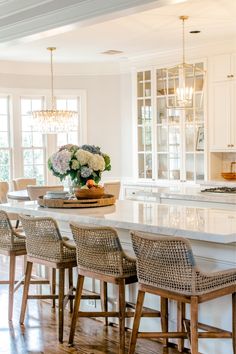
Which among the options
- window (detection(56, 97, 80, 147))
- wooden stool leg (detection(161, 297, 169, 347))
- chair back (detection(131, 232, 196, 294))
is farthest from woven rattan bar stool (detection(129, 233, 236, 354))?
window (detection(56, 97, 80, 147))

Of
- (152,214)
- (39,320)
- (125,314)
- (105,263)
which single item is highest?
(152,214)

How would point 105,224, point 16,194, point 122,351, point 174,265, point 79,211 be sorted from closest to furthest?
point 174,265 → point 122,351 → point 105,224 → point 79,211 → point 16,194

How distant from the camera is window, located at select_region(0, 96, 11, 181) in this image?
29.0 feet

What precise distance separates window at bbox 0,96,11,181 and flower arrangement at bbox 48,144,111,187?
446 cm

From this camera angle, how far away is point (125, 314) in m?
3.51

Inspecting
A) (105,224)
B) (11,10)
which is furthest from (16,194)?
(105,224)

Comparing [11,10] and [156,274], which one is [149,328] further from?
[11,10]

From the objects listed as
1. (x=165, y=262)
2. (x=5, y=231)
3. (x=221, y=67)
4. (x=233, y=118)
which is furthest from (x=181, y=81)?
(x=165, y=262)

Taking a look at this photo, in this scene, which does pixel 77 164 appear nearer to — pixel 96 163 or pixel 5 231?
pixel 96 163

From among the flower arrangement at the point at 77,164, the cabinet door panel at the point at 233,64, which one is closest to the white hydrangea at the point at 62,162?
the flower arrangement at the point at 77,164

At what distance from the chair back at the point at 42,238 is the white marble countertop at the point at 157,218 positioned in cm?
22

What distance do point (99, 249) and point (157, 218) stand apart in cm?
46

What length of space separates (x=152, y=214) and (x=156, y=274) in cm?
85

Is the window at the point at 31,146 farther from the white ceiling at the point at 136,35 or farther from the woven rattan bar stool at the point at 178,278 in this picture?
the woven rattan bar stool at the point at 178,278
